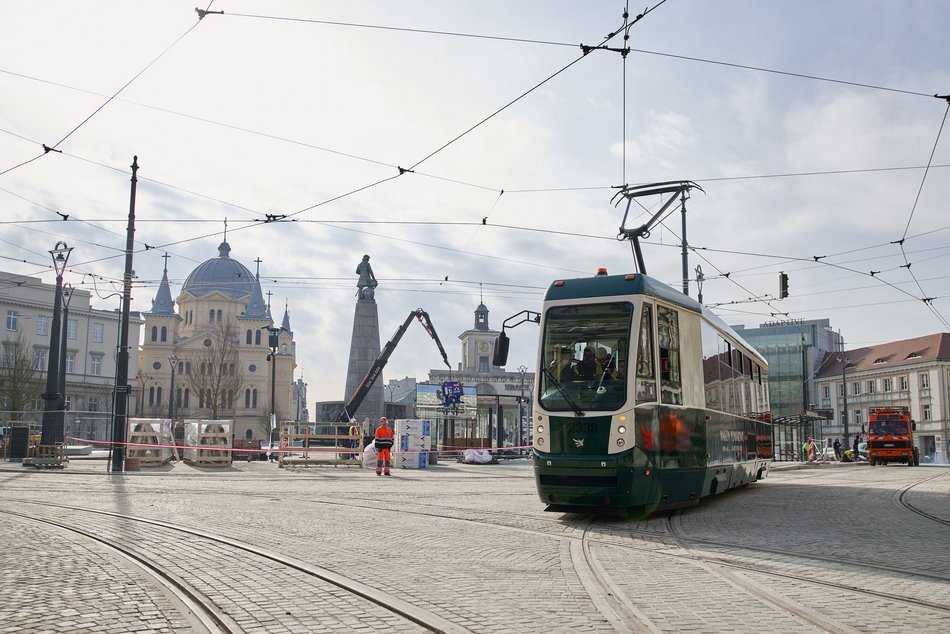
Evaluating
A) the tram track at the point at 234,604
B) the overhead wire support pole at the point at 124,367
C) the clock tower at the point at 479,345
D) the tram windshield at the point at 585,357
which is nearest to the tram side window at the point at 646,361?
the tram windshield at the point at 585,357

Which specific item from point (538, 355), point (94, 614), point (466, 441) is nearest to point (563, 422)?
point (538, 355)

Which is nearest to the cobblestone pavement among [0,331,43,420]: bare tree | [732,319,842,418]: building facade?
[0,331,43,420]: bare tree

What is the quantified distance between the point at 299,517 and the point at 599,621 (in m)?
7.25

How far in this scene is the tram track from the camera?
18.2 feet

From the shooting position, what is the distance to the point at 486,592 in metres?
6.64

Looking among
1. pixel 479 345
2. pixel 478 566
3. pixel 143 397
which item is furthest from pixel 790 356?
pixel 478 566

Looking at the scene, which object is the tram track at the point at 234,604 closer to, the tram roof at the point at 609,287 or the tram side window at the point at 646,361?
the tram side window at the point at 646,361

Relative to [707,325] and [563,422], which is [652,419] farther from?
[707,325]

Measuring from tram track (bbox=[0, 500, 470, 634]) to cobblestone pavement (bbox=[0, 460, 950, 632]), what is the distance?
38 millimetres

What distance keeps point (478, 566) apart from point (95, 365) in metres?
83.3

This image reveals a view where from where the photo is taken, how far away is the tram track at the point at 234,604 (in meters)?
5.55

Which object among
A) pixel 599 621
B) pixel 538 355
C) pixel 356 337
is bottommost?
pixel 599 621

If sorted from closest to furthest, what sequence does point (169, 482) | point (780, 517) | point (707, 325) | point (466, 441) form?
1. point (780, 517)
2. point (707, 325)
3. point (169, 482)
4. point (466, 441)

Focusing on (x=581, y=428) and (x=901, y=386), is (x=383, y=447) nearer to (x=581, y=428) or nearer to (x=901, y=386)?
(x=581, y=428)
